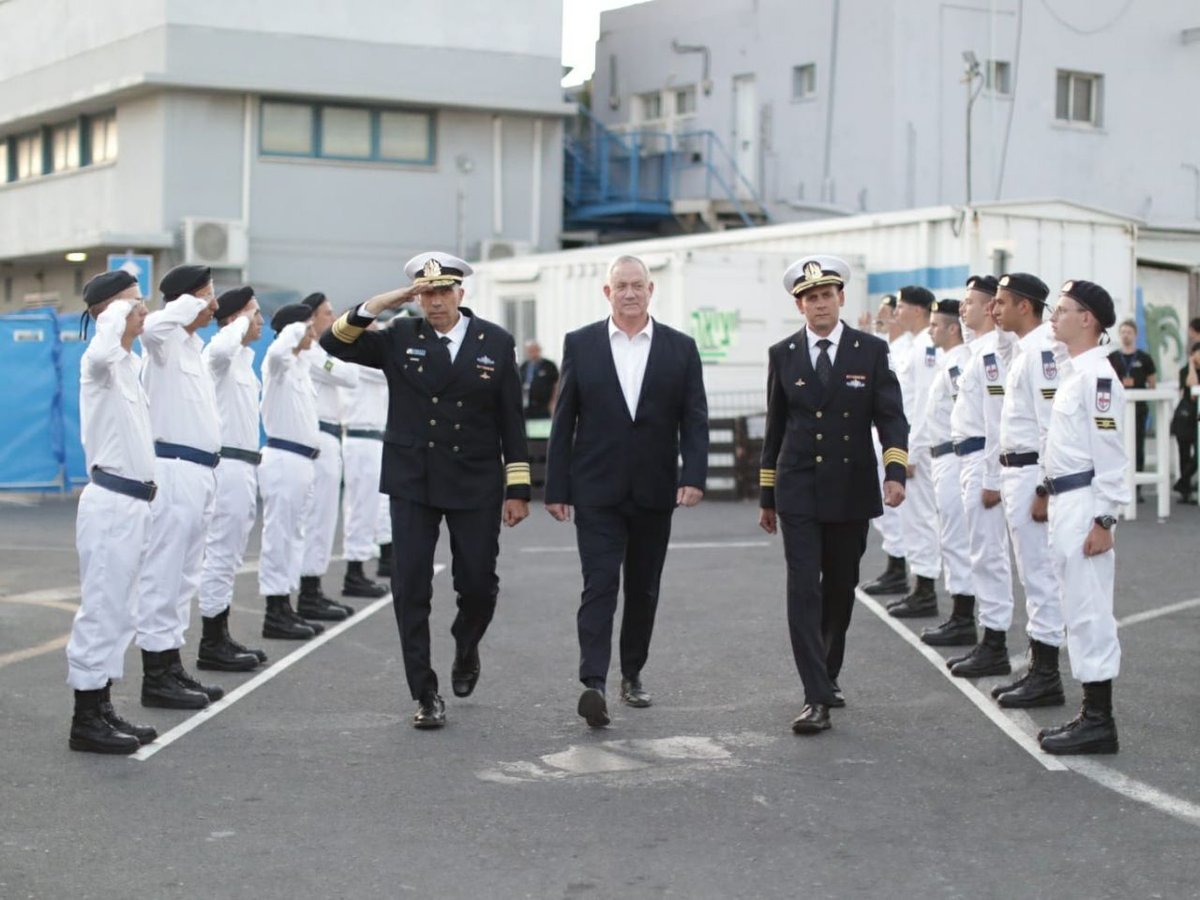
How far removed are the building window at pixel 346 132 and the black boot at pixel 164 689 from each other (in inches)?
1013

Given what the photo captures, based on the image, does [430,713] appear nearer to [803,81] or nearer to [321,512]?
[321,512]

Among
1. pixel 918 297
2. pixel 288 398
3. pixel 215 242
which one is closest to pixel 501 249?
pixel 215 242

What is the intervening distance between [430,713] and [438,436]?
136 cm

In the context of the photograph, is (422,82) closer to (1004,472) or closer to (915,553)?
(915,553)

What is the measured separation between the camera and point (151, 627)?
9.63 meters

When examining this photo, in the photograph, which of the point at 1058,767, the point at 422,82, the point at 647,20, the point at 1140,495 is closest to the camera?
the point at 1058,767

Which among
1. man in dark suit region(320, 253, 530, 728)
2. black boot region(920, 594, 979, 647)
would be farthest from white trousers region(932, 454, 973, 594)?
man in dark suit region(320, 253, 530, 728)

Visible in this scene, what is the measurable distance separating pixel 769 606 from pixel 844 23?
23.9m

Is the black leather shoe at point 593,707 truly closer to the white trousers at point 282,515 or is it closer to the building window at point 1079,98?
the white trousers at point 282,515

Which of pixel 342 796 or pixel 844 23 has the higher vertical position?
pixel 844 23

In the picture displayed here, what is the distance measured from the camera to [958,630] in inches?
461

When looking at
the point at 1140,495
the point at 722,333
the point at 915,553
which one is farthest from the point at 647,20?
the point at 915,553

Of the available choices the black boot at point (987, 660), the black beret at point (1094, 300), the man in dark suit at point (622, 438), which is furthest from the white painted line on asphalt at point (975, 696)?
the black beret at point (1094, 300)

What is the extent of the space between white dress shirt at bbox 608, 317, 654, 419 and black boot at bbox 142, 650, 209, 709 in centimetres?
269
